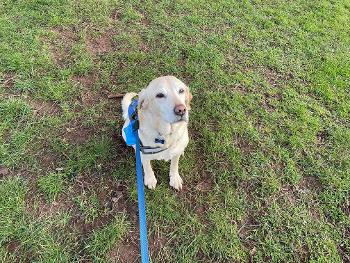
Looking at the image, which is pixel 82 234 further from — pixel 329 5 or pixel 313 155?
pixel 329 5

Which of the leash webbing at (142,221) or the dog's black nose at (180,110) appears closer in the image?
the leash webbing at (142,221)

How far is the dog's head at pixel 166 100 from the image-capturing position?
2848mm

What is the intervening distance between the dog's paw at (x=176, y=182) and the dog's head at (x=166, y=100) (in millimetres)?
996

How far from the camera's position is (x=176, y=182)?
147 inches

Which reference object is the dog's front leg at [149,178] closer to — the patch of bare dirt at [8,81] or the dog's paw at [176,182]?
the dog's paw at [176,182]

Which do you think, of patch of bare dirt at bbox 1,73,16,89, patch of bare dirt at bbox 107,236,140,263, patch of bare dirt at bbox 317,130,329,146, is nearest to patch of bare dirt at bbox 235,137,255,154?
patch of bare dirt at bbox 317,130,329,146

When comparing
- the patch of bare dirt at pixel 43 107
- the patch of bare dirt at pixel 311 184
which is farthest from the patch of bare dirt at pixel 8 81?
the patch of bare dirt at pixel 311 184

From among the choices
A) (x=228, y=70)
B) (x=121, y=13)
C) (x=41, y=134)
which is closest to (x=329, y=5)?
(x=228, y=70)

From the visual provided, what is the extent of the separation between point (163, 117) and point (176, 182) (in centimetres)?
105

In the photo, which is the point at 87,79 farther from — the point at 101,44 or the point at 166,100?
the point at 166,100

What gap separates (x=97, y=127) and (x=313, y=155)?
2.66 metres

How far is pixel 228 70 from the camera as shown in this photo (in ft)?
16.5

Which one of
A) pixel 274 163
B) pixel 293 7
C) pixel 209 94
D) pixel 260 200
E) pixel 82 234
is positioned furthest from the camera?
pixel 293 7

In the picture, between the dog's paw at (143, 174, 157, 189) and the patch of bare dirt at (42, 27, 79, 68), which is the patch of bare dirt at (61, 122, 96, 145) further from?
the patch of bare dirt at (42, 27, 79, 68)
